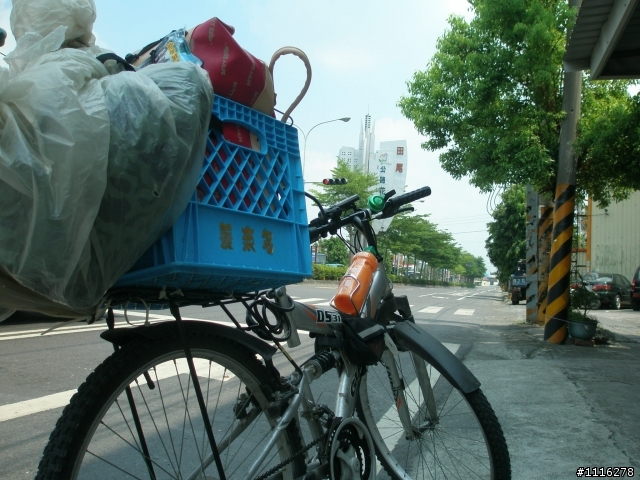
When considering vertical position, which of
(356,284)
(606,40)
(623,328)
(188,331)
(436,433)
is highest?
(606,40)

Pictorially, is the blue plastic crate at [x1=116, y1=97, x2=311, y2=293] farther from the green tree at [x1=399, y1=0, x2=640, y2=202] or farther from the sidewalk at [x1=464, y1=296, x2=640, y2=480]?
the green tree at [x1=399, y1=0, x2=640, y2=202]

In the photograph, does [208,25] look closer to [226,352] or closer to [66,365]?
[226,352]

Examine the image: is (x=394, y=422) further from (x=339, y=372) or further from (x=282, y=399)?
(x=282, y=399)

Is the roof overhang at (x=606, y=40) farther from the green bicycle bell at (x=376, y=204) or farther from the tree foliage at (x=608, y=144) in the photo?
the green bicycle bell at (x=376, y=204)

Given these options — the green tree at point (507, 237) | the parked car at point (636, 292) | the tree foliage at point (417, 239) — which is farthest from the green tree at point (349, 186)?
the parked car at point (636, 292)

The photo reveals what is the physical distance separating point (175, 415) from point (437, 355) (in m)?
1.06

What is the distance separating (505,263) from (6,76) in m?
37.1

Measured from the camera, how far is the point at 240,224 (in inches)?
60.2

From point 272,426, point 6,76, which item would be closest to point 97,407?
point 272,426

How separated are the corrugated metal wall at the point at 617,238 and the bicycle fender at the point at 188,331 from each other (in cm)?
2708

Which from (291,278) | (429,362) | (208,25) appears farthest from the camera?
(429,362)

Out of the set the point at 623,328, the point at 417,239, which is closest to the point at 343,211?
the point at 623,328

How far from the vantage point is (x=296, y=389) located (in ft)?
6.13

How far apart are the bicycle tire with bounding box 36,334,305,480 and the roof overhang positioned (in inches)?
195
